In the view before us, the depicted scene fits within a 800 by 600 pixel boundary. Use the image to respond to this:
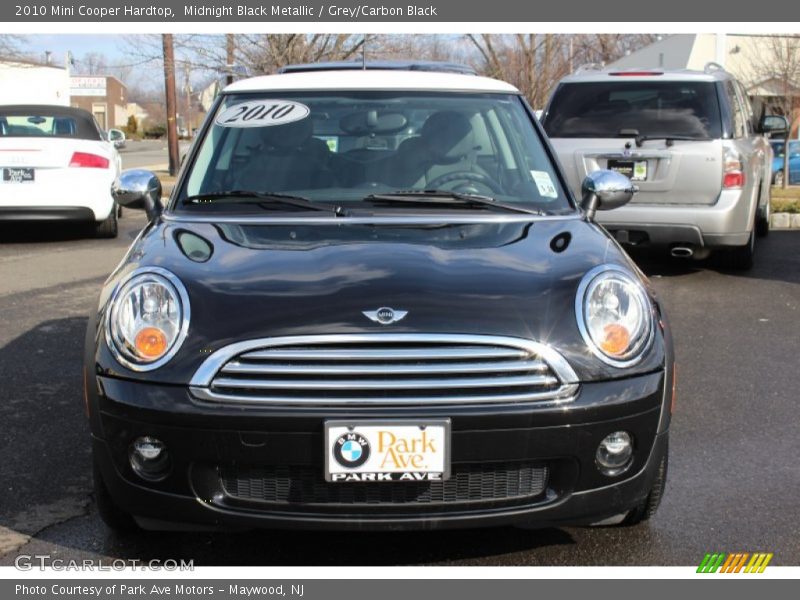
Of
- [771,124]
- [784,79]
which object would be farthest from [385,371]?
[784,79]

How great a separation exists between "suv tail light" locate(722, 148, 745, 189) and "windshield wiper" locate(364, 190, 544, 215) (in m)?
4.66

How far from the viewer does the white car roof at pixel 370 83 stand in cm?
469

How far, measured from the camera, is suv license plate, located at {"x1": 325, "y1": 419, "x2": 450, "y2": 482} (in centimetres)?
290

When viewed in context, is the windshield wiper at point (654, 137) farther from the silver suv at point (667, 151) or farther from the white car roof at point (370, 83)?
the white car roof at point (370, 83)

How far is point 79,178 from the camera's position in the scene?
1092cm

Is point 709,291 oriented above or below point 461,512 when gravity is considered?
below

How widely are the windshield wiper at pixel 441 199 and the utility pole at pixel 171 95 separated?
18898 millimetres

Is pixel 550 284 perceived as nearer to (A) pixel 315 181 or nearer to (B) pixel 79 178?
(A) pixel 315 181

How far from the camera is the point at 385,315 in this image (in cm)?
303

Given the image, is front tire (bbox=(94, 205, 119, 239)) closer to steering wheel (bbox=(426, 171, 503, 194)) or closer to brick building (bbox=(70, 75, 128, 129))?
steering wheel (bbox=(426, 171, 503, 194))

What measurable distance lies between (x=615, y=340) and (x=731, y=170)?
5640 millimetres
